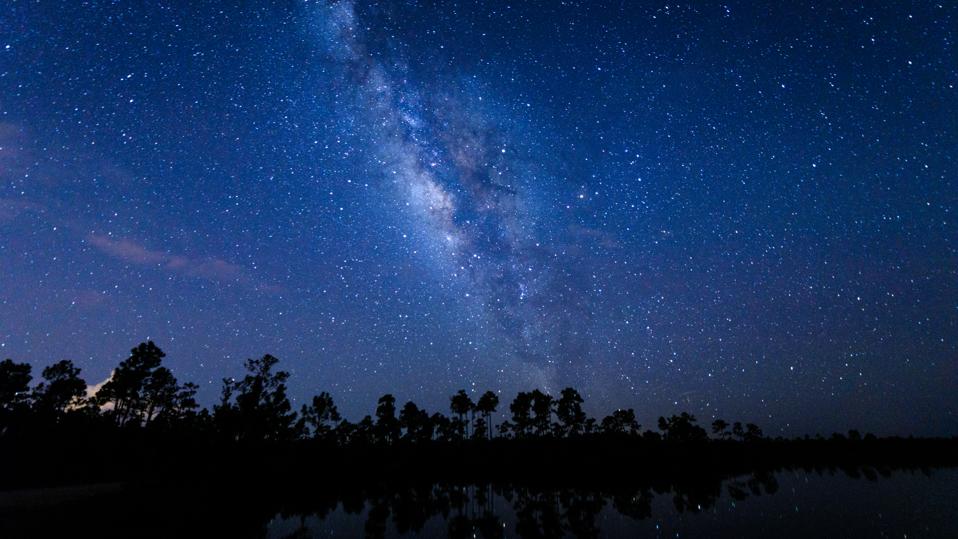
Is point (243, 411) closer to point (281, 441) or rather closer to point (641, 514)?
point (281, 441)

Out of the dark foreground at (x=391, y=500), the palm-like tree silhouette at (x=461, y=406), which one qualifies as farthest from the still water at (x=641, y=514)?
the palm-like tree silhouette at (x=461, y=406)

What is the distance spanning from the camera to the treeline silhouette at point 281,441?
38.2 metres

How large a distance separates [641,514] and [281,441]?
164 feet

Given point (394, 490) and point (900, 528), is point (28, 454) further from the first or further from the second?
point (900, 528)

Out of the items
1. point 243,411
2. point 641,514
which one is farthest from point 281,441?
point 641,514

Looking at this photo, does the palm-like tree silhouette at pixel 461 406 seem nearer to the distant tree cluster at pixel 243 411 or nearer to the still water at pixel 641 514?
the distant tree cluster at pixel 243 411

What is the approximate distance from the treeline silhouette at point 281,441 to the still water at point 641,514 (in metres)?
13.7

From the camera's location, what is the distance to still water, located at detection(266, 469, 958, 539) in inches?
888

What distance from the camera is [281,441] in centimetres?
5925

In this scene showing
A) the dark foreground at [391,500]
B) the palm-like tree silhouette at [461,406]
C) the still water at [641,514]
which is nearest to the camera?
the dark foreground at [391,500]

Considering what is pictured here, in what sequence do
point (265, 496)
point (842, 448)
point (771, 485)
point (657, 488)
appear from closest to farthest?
1. point (265, 496)
2. point (657, 488)
3. point (771, 485)
4. point (842, 448)

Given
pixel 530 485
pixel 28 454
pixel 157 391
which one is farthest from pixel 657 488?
pixel 157 391

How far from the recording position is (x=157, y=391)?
2315 inches

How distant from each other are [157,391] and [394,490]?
39.5 m
